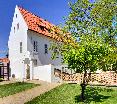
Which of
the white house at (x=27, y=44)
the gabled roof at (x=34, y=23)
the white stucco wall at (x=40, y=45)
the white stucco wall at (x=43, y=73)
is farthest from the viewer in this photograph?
the gabled roof at (x=34, y=23)

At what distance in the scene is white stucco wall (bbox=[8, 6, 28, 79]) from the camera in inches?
1842

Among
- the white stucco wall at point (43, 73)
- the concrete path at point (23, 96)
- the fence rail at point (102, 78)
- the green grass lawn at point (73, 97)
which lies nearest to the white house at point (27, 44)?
the white stucco wall at point (43, 73)

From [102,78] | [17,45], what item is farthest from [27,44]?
[102,78]

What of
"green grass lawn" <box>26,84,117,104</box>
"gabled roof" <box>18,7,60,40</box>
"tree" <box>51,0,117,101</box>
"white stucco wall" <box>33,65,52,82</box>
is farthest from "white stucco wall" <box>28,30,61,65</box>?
"green grass lawn" <box>26,84,117,104</box>

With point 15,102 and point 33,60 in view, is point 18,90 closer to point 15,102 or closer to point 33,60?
point 15,102

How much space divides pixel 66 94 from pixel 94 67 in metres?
4.30

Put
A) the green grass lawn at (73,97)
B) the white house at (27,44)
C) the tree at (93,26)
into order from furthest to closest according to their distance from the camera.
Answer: the white house at (27,44)
the tree at (93,26)
the green grass lawn at (73,97)

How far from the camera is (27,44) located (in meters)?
46.2

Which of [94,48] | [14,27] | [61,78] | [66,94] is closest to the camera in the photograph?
[94,48]

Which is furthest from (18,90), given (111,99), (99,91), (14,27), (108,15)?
(14,27)

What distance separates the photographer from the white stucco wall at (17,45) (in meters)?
46.8

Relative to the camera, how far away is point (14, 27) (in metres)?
50.0

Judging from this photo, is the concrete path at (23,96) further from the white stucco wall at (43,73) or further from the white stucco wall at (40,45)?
the white stucco wall at (40,45)

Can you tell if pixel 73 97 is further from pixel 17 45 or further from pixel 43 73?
pixel 17 45
